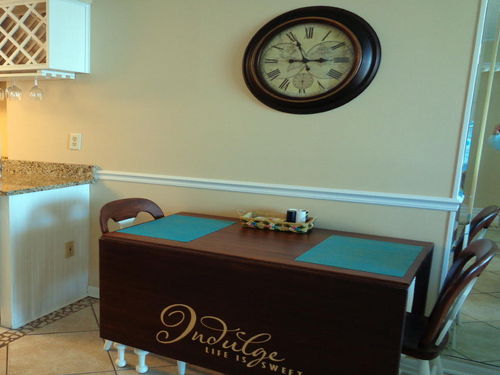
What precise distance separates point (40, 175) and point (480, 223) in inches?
103

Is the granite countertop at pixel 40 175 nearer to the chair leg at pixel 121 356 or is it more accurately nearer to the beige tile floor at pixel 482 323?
the chair leg at pixel 121 356

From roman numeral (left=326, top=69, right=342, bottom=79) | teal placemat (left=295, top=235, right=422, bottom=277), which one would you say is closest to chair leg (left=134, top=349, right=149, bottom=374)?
teal placemat (left=295, top=235, right=422, bottom=277)

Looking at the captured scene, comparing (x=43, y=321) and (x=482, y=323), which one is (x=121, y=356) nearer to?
(x=43, y=321)

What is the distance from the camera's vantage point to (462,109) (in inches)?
73.3

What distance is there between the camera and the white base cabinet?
7.52 ft

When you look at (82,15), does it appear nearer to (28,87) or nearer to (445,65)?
(28,87)

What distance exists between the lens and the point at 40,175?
2.86m

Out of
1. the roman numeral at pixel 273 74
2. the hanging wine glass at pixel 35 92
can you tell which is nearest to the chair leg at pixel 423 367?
→ the roman numeral at pixel 273 74

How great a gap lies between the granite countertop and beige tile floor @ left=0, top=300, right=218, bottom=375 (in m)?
0.79

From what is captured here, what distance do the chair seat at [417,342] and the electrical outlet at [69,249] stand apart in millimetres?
2013

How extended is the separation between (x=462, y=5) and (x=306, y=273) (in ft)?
4.36

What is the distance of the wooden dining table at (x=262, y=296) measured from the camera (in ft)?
4.80

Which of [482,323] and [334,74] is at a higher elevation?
[334,74]

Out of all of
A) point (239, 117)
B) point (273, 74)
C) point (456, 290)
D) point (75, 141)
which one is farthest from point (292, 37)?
point (75, 141)
